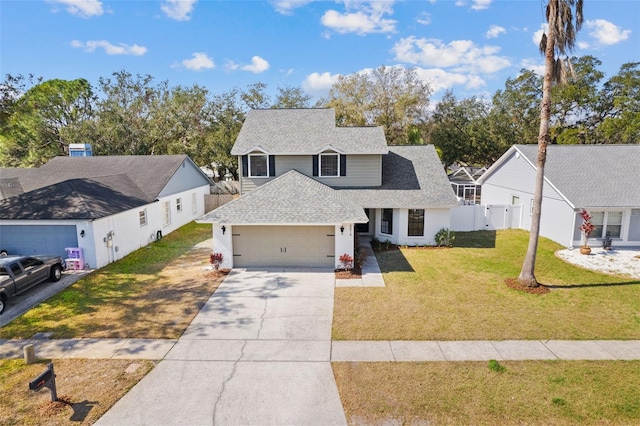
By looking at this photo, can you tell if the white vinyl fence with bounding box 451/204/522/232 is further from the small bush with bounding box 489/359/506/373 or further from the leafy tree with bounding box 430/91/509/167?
the leafy tree with bounding box 430/91/509/167

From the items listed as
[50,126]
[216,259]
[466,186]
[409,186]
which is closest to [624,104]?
[466,186]

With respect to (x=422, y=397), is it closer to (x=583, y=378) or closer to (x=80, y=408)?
(x=583, y=378)

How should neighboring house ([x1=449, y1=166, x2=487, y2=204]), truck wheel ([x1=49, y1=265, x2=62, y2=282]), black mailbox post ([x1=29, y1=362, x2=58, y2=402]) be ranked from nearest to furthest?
1. black mailbox post ([x1=29, y1=362, x2=58, y2=402])
2. truck wheel ([x1=49, y1=265, x2=62, y2=282])
3. neighboring house ([x1=449, y1=166, x2=487, y2=204])

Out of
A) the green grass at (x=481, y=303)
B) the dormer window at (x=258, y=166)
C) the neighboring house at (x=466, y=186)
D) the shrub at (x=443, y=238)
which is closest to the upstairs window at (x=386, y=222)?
the shrub at (x=443, y=238)

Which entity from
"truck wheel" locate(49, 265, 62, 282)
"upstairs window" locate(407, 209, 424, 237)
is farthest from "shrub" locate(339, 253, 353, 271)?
"truck wheel" locate(49, 265, 62, 282)

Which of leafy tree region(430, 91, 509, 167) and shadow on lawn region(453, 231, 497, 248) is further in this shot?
leafy tree region(430, 91, 509, 167)

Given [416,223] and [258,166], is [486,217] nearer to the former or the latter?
[416,223]
